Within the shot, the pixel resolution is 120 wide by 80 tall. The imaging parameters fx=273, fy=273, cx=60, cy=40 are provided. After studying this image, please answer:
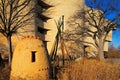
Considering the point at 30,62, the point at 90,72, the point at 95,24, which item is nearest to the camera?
the point at 90,72

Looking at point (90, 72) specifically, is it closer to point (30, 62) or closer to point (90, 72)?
point (90, 72)

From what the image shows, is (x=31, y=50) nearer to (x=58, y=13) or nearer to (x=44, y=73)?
(x=44, y=73)

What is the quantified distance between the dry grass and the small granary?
126 cm

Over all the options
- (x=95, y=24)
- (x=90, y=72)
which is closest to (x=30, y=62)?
(x=90, y=72)

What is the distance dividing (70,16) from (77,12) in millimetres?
2424

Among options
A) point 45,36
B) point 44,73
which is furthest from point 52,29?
point 44,73

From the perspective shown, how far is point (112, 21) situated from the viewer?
44688mm

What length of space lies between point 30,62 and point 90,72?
3407 mm

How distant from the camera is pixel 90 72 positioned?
49.3ft

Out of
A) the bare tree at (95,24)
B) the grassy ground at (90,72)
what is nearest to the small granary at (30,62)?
the grassy ground at (90,72)

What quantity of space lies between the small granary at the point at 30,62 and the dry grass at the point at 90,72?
126 cm

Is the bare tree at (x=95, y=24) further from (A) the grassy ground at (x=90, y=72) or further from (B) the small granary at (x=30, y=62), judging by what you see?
(B) the small granary at (x=30, y=62)

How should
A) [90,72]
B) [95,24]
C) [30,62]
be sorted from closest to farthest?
[90,72]
[30,62]
[95,24]

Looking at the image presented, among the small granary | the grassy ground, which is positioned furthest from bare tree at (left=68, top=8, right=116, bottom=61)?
the small granary
